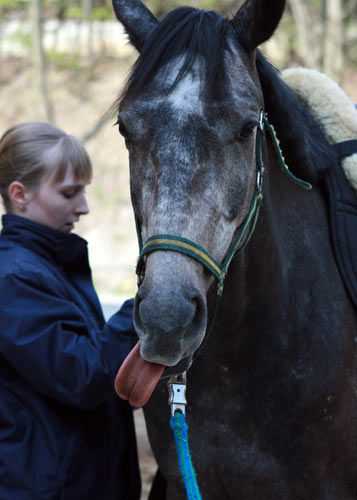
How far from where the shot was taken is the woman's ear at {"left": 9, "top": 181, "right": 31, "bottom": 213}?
94.6 inches

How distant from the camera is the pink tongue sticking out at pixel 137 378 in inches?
66.0

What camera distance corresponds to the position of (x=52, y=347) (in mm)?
2023

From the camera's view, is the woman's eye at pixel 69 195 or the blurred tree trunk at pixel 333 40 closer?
the woman's eye at pixel 69 195

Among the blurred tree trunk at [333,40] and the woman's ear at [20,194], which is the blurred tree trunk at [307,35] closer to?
the blurred tree trunk at [333,40]

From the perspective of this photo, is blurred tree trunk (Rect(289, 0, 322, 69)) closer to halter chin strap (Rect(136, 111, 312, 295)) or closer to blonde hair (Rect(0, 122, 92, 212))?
blonde hair (Rect(0, 122, 92, 212))

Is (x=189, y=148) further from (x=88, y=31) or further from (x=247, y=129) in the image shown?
(x=88, y=31)

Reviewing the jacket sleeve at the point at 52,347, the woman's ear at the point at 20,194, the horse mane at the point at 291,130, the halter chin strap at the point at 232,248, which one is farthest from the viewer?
the woman's ear at the point at 20,194

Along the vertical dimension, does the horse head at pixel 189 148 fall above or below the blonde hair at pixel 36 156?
above

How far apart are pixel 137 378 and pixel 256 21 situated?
118cm

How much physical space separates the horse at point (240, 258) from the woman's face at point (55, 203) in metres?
0.48

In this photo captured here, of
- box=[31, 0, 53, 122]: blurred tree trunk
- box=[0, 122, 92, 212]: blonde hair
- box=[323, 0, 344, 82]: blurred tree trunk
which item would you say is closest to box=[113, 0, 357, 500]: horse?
box=[0, 122, 92, 212]: blonde hair

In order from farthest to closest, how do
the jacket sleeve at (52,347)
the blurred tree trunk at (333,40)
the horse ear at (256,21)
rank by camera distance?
the blurred tree trunk at (333,40)
the jacket sleeve at (52,347)
the horse ear at (256,21)

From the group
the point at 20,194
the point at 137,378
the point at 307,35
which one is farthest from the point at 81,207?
the point at 307,35

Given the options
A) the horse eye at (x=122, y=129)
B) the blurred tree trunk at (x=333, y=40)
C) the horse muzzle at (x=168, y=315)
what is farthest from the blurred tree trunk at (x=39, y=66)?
the horse muzzle at (x=168, y=315)
